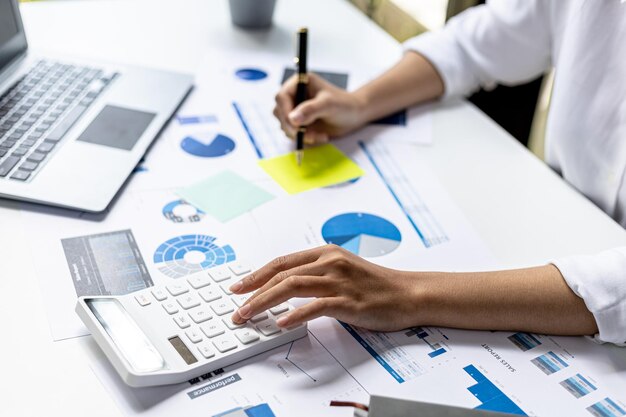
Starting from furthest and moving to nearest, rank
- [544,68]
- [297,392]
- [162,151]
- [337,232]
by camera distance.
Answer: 1. [544,68]
2. [162,151]
3. [337,232]
4. [297,392]

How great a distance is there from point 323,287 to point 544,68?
703mm

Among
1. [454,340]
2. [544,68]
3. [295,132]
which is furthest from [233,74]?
[454,340]

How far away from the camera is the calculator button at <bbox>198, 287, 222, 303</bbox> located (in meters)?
0.73

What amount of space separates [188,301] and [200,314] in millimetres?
22

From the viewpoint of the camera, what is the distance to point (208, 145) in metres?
1.04

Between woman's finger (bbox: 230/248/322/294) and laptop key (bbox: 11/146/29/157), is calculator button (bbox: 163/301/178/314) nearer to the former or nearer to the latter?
woman's finger (bbox: 230/248/322/294)

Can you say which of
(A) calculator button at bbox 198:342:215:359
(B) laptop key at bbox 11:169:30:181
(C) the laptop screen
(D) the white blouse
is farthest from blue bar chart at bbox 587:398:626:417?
(C) the laptop screen

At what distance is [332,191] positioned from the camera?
97 centimetres

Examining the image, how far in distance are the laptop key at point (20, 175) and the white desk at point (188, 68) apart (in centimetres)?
4

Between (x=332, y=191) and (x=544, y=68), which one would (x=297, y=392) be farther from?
(x=544, y=68)

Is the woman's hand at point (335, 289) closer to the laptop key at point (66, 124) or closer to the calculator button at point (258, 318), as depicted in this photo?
the calculator button at point (258, 318)

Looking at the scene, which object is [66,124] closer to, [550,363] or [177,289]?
[177,289]

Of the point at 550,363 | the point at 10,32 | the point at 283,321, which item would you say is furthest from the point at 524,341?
the point at 10,32

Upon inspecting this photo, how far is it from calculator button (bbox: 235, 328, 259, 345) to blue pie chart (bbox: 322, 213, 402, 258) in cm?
20
